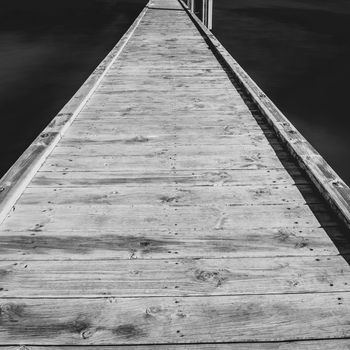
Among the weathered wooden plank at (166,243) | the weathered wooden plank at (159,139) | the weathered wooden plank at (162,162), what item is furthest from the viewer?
the weathered wooden plank at (159,139)

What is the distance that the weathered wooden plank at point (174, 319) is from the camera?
1.43m

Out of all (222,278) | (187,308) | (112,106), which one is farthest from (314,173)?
(112,106)

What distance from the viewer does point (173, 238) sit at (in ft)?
6.40

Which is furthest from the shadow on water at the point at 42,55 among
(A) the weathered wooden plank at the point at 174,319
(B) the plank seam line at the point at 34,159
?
(A) the weathered wooden plank at the point at 174,319

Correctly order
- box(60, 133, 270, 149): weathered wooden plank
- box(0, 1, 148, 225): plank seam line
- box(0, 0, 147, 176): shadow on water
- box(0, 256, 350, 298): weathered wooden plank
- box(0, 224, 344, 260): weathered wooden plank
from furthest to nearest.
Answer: box(0, 0, 147, 176): shadow on water < box(60, 133, 270, 149): weathered wooden plank < box(0, 1, 148, 225): plank seam line < box(0, 224, 344, 260): weathered wooden plank < box(0, 256, 350, 298): weathered wooden plank

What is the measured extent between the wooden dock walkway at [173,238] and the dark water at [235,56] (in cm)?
374

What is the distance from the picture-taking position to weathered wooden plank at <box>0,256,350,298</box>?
1627 mm

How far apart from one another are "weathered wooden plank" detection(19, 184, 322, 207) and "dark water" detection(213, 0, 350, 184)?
14.0ft

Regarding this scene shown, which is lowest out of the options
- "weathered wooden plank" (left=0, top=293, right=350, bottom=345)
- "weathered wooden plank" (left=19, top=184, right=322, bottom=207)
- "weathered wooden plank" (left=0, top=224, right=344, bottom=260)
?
"weathered wooden plank" (left=0, top=293, right=350, bottom=345)

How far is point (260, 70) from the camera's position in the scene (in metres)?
12.4

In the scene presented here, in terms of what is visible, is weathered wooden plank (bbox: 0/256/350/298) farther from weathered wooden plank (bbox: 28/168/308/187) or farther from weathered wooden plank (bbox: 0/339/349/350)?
weathered wooden plank (bbox: 28/168/308/187)

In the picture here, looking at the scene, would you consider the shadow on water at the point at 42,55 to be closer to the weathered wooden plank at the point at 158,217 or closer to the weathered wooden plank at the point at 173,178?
the weathered wooden plank at the point at 173,178

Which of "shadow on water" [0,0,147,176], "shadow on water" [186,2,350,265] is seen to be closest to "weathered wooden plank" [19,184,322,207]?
"shadow on water" [186,2,350,265]

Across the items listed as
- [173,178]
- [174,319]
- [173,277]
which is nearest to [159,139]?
[173,178]
